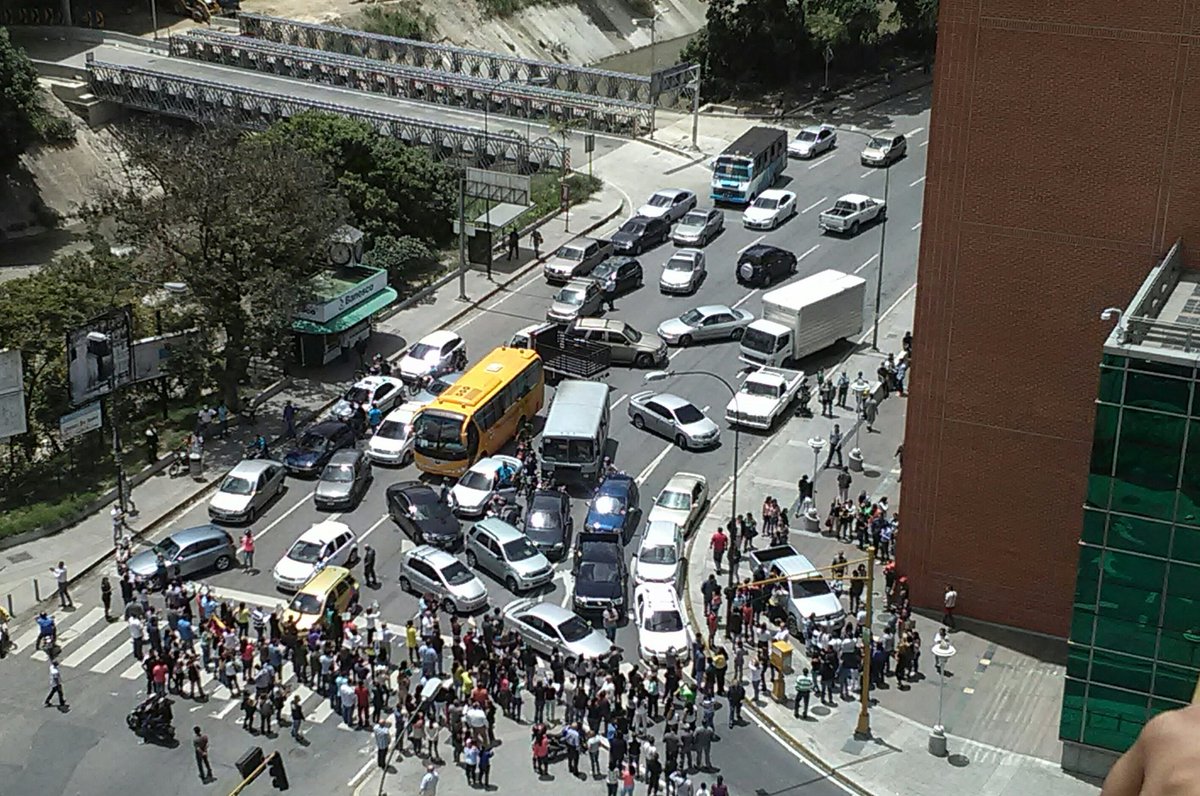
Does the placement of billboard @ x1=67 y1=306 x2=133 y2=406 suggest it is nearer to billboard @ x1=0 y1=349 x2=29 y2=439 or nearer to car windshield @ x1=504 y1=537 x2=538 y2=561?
billboard @ x1=0 y1=349 x2=29 y2=439

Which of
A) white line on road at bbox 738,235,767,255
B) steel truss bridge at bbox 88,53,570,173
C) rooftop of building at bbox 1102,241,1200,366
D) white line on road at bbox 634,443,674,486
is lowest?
white line on road at bbox 634,443,674,486

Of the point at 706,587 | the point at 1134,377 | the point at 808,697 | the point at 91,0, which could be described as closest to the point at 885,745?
the point at 808,697

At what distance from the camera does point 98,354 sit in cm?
4575

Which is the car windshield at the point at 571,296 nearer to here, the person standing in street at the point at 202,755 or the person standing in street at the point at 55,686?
the person standing in street at the point at 55,686

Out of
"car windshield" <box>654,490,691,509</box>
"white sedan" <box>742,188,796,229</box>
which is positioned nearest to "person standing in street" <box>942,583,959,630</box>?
"car windshield" <box>654,490,691,509</box>

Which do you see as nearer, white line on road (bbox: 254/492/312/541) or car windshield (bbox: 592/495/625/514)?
car windshield (bbox: 592/495/625/514)

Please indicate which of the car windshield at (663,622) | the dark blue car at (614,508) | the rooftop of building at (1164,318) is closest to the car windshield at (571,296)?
the dark blue car at (614,508)

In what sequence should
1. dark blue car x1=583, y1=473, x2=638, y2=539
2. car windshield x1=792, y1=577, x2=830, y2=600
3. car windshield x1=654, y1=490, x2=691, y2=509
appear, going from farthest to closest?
car windshield x1=654, y1=490, x2=691, y2=509 → dark blue car x1=583, y1=473, x2=638, y2=539 → car windshield x1=792, y1=577, x2=830, y2=600

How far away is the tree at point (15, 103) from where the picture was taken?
75562 millimetres

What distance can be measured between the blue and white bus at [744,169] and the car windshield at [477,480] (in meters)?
31.0

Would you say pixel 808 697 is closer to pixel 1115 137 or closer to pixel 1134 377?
pixel 1134 377

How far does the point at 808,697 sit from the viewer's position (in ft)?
122

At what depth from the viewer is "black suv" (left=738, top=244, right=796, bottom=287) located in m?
64.9

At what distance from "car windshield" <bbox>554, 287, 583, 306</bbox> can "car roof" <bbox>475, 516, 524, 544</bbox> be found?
1785 cm
